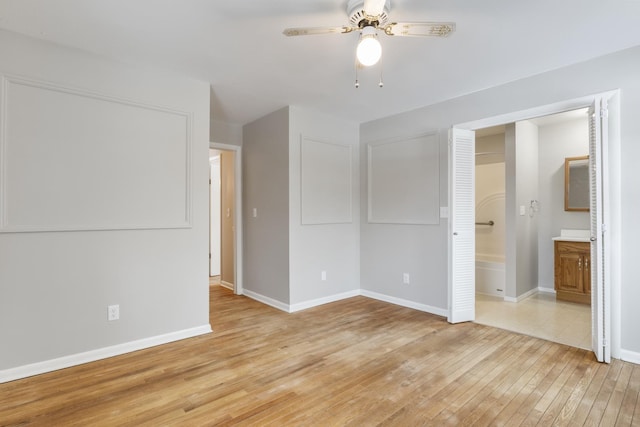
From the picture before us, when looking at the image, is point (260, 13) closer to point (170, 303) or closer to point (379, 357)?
point (170, 303)

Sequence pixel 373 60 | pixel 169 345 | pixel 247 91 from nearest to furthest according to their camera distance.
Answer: pixel 373 60
pixel 169 345
pixel 247 91

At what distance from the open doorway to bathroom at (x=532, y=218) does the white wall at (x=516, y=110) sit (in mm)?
1020

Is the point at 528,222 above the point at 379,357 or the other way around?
above

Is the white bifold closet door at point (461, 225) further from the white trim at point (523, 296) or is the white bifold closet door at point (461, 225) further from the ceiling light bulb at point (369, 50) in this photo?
the ceiling light bulb at point (369, 50)

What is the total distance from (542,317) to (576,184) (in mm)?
2183

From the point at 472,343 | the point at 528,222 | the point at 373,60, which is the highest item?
the point at 373,60

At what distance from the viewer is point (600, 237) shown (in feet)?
8.40

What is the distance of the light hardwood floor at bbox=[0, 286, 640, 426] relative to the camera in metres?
1.88

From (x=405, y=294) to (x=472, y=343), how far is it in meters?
1.21

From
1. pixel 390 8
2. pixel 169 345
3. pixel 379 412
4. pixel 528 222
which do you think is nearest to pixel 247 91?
pixel 390 8

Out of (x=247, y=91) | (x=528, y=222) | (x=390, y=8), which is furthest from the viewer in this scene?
(x=528, y=222)

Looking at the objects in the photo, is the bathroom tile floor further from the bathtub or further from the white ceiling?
the white ceiling

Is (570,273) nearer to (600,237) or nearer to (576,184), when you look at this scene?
(576,184)

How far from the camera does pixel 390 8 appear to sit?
6.59 feet
